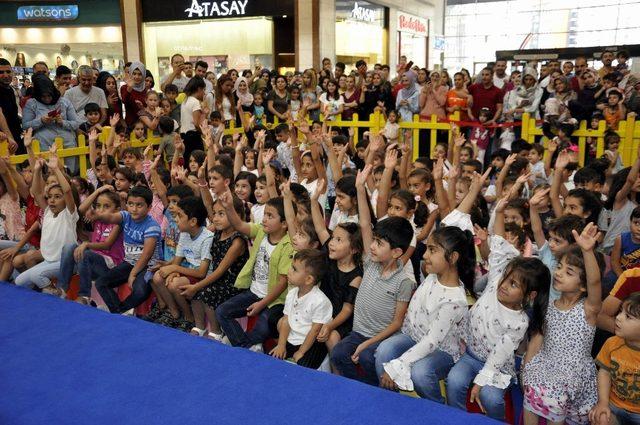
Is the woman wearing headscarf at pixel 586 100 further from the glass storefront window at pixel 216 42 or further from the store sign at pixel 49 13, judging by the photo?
the store sign at pixel 49 13

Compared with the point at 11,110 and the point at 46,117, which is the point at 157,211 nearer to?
the point at 46,117

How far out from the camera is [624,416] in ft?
8.80

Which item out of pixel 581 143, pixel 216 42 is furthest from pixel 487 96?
pixel 216 42

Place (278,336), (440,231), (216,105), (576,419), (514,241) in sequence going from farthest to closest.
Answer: (216,105), (278,336), (514,241), (440,231), (576,419)

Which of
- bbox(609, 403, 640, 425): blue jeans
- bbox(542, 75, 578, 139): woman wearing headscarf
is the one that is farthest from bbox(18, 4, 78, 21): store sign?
bbox(609, 403, 640, 425): blue jeans

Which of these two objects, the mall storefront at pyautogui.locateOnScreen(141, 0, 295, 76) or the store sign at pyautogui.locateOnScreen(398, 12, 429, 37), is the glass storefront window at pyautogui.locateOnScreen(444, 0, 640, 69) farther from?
the mall storefront at pyautogui.locateOnScreen(141, 0, 295, 76)

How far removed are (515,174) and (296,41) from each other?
1143cm

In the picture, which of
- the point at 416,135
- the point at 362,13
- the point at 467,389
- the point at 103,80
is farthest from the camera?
the point at 362,13

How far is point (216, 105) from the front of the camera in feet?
29.9

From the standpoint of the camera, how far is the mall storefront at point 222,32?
1634 cm

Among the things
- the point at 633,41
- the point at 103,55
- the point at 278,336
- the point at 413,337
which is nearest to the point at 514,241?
the point at 413,337

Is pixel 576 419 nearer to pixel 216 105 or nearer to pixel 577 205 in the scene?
pixel 577 205

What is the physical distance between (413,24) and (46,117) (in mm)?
16840

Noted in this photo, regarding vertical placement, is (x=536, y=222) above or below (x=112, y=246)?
above
